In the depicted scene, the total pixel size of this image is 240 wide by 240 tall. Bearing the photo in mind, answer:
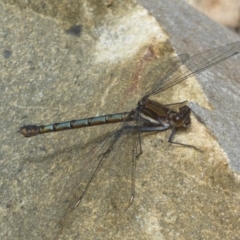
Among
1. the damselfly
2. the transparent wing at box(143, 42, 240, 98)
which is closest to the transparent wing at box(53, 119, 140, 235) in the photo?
the damselfly

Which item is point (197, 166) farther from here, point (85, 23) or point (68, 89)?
point (85, 23)

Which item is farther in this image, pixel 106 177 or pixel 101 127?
pixel 101 127

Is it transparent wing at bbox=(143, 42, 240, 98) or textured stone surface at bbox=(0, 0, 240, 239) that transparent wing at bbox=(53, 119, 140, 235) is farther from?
transparent wing at bbox=(143, 42, 240, 98)

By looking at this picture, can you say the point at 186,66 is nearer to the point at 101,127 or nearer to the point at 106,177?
the point at 101,127

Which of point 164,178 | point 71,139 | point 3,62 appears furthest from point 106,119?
point 3,62

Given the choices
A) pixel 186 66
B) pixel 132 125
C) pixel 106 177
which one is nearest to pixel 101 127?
pixel 132 125
